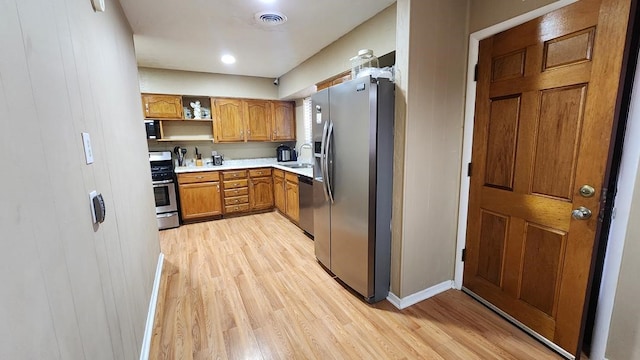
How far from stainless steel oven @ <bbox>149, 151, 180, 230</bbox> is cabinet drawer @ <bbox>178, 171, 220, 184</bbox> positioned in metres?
0.12

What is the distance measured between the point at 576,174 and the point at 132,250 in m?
2.68

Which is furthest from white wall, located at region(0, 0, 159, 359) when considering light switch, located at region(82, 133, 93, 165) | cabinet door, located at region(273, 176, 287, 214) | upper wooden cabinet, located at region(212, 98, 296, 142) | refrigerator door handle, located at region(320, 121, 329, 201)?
upper wooden cabinet, located at region(212, 98, 296, 142)

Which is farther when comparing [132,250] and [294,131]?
[294,131]

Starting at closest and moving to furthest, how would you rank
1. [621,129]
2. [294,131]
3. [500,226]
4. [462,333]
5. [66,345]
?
[66,345]
[621,129]
[462,333]
[500,226]
[294,131]

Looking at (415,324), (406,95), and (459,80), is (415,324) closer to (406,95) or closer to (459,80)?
(406,95)

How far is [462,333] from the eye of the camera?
1.85 m

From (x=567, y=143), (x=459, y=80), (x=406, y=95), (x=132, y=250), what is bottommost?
(x=132, y=250)

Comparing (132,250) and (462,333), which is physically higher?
(132,250)

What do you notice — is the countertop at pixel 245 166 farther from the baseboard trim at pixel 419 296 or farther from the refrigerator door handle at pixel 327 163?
the baseboard trim at pixel 419 296

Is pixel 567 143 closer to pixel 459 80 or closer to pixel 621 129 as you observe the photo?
pixel 621 129

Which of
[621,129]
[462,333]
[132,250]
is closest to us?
[621,129]

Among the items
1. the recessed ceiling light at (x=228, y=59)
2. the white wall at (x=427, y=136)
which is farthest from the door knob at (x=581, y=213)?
the recessed ceiling light at (x=228, y=59)

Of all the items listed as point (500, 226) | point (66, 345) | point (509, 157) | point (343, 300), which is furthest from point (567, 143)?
point (66, 345)

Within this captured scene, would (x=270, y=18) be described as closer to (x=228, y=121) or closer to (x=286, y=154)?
(x=228, y=121)
